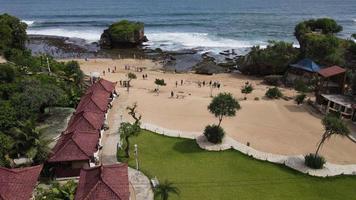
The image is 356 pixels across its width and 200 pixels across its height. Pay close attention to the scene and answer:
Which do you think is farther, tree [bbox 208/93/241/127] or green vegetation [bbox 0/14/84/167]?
tree [bbox 208/93/241/127]

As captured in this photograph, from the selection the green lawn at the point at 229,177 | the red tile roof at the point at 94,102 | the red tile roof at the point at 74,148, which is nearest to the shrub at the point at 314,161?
the green lawn at the point at 229,177

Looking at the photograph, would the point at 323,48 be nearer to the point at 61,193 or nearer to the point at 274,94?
the point at 274,94

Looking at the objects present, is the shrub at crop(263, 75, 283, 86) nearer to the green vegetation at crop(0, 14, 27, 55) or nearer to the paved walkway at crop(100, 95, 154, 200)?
the paved walkway at crop(100, 95, 154, 200)

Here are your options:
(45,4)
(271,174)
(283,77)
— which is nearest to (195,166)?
(271,174)

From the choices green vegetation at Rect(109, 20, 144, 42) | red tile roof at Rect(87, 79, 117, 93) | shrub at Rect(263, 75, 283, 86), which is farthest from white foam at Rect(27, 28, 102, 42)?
red tile roof at Rect(87, 79, 117, 93)

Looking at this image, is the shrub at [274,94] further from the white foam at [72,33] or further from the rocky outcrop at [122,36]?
the white foam at [72,33]

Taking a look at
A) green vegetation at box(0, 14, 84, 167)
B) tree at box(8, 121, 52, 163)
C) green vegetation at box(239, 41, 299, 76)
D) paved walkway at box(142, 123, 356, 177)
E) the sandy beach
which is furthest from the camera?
green vegetation at box(239, 41, 299, 76)
